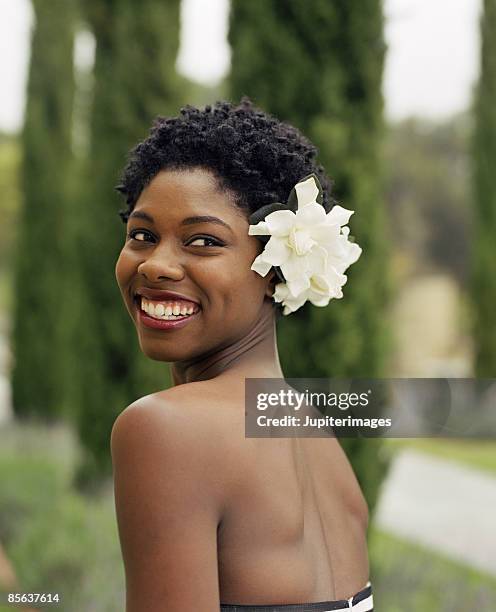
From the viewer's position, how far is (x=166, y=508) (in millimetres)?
1339

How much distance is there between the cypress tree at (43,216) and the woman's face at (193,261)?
333 inches

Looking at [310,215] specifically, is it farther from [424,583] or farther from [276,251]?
[424,583]

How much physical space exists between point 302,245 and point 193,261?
0.23m

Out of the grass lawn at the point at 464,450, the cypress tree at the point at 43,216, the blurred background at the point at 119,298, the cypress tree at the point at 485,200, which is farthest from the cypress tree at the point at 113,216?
the cypress tree at the point at 485,200

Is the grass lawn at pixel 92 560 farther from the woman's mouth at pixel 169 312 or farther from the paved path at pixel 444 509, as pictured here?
the woman's mouth at pixel 169 312

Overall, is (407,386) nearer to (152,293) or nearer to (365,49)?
(152,293)

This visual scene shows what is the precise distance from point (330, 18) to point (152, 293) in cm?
346

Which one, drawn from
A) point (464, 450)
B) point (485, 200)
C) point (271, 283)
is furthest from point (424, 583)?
point (485, 200)

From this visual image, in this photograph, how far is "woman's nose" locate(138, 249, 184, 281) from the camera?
1505 mm

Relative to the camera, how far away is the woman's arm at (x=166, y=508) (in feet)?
4.37

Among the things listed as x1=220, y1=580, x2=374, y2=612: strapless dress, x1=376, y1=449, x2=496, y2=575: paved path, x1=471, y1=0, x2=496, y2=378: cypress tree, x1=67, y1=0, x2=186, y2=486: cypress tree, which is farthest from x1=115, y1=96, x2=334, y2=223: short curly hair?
x1=471, y1=0, x2=496, y2=378: cypress tree

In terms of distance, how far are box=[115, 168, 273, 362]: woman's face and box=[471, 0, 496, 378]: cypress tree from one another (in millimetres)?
9743

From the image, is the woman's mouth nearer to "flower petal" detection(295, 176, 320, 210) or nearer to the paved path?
"flower petal" detection(295, 176, 320, 210)

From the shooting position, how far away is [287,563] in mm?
1469
